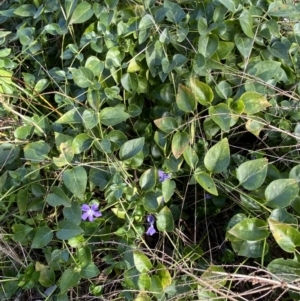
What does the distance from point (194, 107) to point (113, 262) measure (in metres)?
0.42

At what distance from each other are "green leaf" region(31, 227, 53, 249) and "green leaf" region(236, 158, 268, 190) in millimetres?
458

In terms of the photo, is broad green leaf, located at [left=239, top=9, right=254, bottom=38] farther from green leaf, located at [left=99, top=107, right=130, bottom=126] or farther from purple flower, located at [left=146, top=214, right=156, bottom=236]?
purple flower, located at [left=146, top=214, right=156, bottom=236]

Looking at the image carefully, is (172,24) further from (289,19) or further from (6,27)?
(6,27)

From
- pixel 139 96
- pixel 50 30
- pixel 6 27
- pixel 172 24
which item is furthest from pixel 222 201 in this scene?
pixel 6 27

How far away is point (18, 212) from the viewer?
1234mm

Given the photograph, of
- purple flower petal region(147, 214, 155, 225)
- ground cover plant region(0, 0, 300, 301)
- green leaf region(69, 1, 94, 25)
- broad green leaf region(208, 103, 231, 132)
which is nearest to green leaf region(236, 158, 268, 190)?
ground cover plant region(0, 0, 300, 301)

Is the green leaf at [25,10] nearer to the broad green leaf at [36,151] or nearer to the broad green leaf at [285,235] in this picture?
the broad green leaf at [36,151]

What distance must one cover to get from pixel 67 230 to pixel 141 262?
0.62 feet

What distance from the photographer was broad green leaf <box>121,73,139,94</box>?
1.26 metres

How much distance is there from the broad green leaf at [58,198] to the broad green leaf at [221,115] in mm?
391

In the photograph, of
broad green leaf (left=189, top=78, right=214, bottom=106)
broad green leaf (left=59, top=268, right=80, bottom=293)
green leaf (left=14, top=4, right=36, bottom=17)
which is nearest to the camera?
broad green leaf (left=59, top=268, right=80, bottom=293)

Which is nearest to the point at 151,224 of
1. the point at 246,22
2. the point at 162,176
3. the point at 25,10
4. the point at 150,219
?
the point at 150,219

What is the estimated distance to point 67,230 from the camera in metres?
1.09

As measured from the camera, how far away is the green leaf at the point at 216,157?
1069 millimetres
